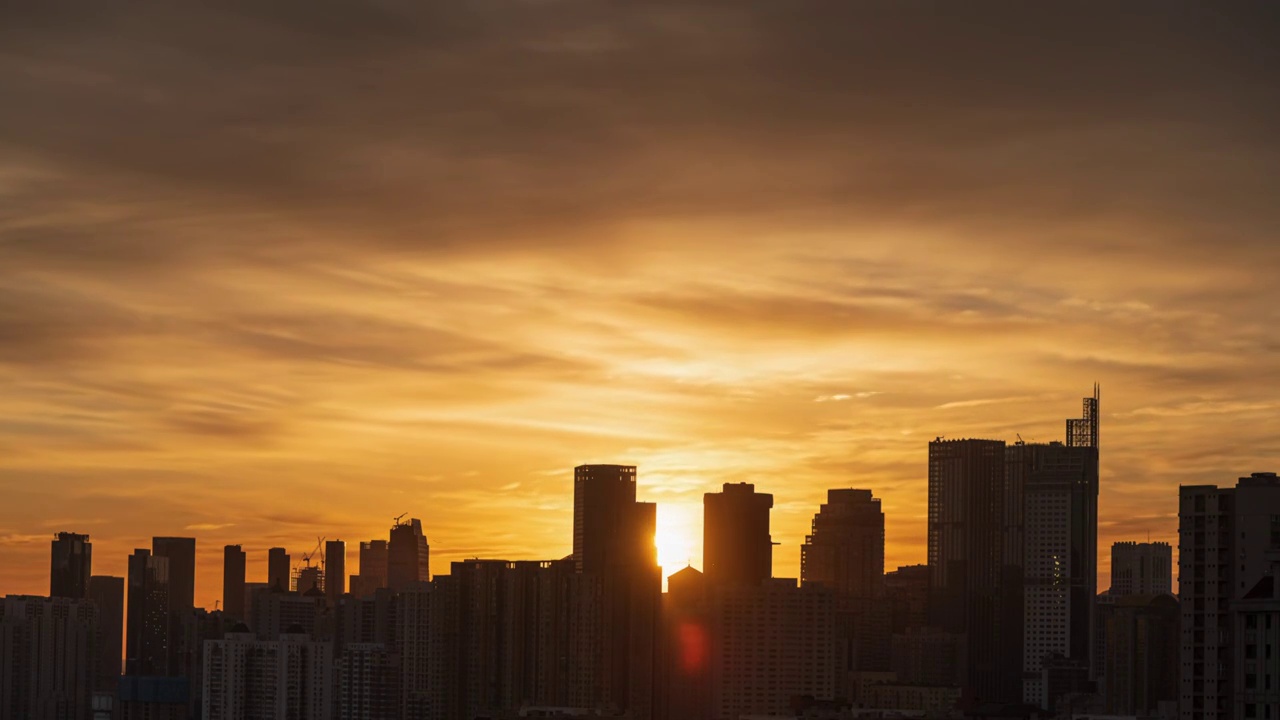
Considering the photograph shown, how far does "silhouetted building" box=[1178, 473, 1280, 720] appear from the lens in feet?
502

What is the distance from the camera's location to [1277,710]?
143 m

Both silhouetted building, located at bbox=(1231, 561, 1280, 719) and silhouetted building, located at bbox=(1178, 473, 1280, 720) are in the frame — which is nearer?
silhouetted building, located at bbox=(1231, 561, 1280, 719)

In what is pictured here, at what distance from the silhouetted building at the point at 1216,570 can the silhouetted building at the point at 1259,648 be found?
7.38 feet

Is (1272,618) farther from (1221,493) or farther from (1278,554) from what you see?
(1221,493)

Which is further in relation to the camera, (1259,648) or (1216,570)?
(1216,570)

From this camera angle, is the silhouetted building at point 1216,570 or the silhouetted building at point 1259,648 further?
the silhouetted building at point 1216,570

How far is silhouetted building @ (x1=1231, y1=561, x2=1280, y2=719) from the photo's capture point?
144 metres

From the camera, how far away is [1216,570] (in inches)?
6186

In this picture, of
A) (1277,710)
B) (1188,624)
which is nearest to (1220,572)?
(1188,624)

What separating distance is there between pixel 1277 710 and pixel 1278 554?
35.9ft

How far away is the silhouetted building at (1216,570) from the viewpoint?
502 ft

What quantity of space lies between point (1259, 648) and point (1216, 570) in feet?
38.0

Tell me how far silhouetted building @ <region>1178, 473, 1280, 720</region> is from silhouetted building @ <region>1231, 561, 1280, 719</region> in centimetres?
225

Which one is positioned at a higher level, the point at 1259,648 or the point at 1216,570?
the point at 1216,570
